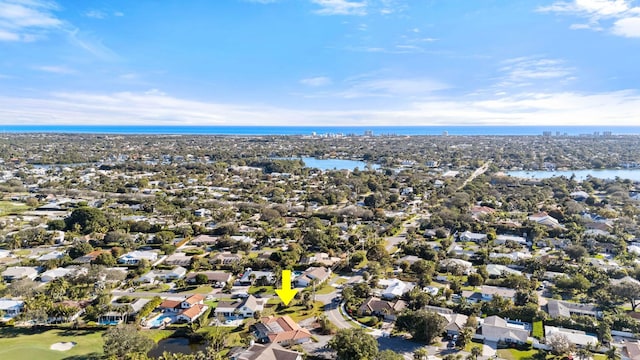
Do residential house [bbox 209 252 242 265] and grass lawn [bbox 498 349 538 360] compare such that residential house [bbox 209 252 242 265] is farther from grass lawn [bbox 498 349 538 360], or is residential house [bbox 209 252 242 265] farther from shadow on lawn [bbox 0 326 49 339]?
grass lawn [bbox 498 349 538 360]

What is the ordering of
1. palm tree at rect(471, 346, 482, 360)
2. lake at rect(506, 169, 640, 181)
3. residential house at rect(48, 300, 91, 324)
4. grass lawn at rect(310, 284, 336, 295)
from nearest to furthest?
palm tree at rect(471, 346, 482, 360), residential house at rect(48, 300, 91, 324), grass lawn at rect(310, 284, 336, 295), lake at rect(506, 169, 640, 181)

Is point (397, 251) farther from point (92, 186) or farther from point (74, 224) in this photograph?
point (92, 186)

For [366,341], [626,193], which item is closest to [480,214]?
[626,193]

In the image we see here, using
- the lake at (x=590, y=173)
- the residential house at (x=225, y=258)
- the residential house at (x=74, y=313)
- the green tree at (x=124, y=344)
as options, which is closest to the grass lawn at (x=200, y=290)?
the residential house at (x=225, y=258)

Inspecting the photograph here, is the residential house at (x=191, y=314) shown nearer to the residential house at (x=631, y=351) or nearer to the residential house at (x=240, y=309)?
the residential house at (x=240, y=309)

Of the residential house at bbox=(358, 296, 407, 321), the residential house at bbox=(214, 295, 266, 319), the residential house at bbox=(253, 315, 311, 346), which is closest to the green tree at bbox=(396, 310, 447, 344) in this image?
the residential house at bbox=(358, 296, 407, 321)

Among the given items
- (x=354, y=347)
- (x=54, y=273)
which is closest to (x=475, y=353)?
(x=354, y=347)
